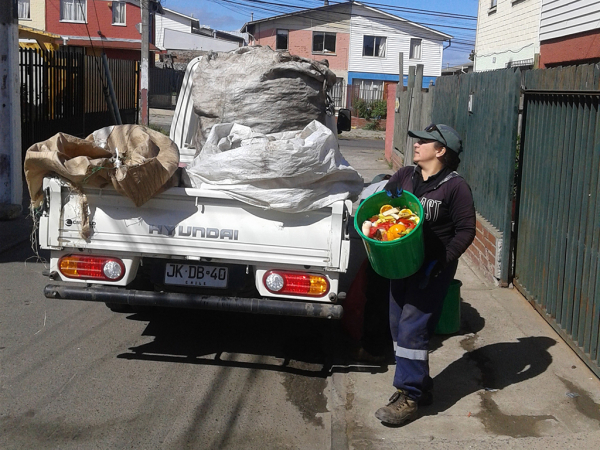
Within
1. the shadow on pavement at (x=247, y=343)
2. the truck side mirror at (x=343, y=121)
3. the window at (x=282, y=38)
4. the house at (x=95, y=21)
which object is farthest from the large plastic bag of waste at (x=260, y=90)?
the window at (x=282, y=38)

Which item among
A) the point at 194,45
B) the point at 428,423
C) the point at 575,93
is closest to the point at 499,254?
the point at 575,93

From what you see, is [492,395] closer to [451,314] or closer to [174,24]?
[451,314]

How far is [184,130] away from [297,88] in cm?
148

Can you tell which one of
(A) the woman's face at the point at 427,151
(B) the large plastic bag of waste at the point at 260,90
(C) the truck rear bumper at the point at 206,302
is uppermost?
(B) the large plastic bag of waste at the point at 260,90

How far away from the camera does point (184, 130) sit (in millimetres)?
7312

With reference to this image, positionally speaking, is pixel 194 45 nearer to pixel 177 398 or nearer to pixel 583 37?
pixel 583 37

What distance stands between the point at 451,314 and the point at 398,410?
1739 mm

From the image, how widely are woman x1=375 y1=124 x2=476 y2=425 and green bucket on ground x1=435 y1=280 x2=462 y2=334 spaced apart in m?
1.38

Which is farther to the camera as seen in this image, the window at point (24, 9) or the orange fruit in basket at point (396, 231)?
the window at point (24, 9)

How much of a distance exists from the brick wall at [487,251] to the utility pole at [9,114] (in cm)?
622

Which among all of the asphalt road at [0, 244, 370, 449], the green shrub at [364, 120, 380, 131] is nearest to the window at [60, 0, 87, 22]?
the green shrub at [364, 120, 380, 131]

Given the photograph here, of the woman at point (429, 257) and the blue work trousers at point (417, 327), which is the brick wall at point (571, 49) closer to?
the woman at point (429, 257)

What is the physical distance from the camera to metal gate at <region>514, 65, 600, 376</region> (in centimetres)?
525

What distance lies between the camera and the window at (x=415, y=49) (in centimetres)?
5247
